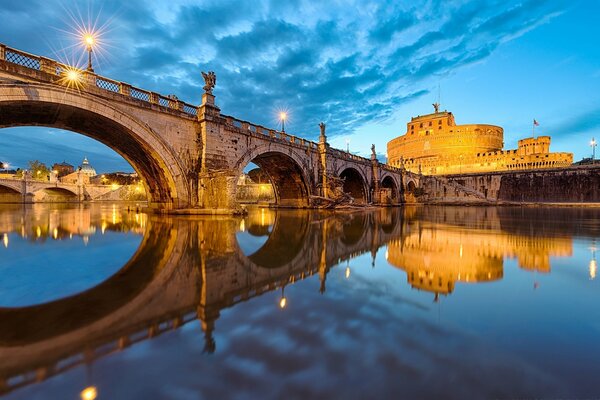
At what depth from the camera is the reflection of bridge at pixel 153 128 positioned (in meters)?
10.9

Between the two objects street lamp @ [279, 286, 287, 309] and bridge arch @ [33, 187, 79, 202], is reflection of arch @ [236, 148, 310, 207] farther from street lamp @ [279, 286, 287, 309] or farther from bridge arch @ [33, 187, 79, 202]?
bridge arch @ [33, 187, 79, 202]

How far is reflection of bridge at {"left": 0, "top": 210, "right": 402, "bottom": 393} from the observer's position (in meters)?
2.22

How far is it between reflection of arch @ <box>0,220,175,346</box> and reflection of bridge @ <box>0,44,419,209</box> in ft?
36.2

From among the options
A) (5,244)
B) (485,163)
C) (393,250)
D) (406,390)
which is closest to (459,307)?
(406,390)

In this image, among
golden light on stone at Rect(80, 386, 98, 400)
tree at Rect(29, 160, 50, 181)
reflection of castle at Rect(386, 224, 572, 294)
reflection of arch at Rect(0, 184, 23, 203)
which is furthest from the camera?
tree at Rect(29, 160, 50, 181)

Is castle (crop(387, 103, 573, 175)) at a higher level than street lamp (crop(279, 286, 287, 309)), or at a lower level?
higher

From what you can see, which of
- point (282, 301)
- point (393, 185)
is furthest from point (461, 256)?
point (393, 185)

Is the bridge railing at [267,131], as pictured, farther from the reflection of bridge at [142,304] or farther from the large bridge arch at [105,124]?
the reflection of bridge at [142,304]

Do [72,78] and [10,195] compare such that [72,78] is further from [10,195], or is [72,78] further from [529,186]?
[529,186]

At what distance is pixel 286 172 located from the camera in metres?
26.6

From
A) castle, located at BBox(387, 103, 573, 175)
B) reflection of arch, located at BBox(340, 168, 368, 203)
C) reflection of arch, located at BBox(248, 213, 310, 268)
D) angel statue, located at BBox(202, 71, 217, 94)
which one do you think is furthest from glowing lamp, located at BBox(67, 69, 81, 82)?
castle, located at BBox(387, 103, 573, 175)

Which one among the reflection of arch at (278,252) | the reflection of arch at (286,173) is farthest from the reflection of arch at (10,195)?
the reflection of arch at (278,252)

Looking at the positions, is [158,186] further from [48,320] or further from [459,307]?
[459,307]

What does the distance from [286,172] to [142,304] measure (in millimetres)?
23616
